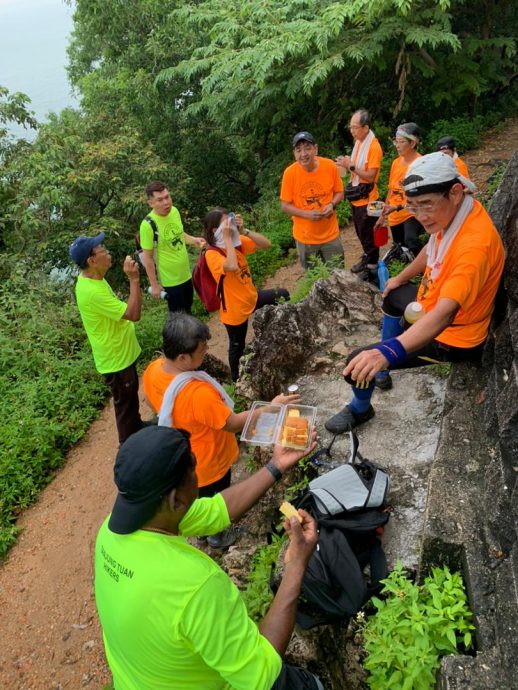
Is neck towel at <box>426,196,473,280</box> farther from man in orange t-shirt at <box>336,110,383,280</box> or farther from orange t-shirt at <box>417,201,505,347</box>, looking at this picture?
man in orange t-shirt at <box>336,110,383,280</box>

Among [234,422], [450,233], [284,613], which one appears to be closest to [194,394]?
[234,422]

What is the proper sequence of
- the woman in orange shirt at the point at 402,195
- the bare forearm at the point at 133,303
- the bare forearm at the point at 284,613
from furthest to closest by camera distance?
the woman in orange shirt at the point at 402,195 < the bare forearm at the point at 133,303 < the bare forearm at the point at 284,613

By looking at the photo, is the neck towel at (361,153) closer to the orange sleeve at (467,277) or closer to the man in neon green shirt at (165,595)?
the orange sleeve at (467,277)

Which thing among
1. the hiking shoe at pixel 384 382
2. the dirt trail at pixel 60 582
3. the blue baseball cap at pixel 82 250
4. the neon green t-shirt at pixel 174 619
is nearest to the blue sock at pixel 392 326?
the hiking shoe at pixel 384 382

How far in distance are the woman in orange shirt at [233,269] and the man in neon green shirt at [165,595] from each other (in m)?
3.35

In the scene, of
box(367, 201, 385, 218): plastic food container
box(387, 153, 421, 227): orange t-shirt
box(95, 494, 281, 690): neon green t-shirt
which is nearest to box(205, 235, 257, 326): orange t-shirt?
box(367, 201, 385, 218): plastic food container

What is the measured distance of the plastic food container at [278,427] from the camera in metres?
3.04

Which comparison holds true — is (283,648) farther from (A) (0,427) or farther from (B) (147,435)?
(A) (0,427)

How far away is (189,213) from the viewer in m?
14.6

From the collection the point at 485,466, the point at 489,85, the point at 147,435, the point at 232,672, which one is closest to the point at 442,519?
the point at 485,466

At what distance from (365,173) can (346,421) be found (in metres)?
3.65

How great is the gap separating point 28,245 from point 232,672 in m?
11.2

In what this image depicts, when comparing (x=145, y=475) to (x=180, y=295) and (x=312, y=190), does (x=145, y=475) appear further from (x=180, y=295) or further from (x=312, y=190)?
(x=180, y=295)

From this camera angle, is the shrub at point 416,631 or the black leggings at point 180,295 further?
the black leggings at point 180,295
